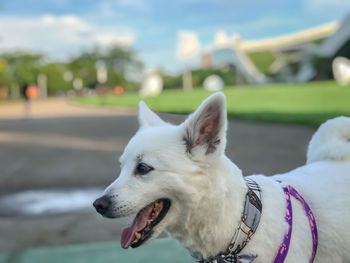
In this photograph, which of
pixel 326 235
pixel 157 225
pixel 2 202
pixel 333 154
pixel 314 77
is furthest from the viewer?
pixel 314 77

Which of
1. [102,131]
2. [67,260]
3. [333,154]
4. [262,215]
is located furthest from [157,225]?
[102,131]

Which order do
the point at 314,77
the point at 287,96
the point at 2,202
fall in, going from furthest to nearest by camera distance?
→ the point at 314,77, the point at 287,96, the point at 2,202

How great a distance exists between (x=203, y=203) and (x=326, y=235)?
621mm

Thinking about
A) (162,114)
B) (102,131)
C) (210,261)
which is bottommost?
(102,131)

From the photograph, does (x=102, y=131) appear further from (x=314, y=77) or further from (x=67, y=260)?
(x=314, y=77)

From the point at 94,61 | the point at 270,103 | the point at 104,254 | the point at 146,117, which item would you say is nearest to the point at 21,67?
the point at 94,61

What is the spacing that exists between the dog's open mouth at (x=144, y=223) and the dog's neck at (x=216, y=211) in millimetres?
97

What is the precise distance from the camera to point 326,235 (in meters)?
1.92

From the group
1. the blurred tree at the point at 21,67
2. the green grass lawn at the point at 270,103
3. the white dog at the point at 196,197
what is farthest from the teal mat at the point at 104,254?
the blurred tree at the point at 21,67

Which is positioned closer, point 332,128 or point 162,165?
point 162,165

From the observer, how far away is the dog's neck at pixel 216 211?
1.74 meters

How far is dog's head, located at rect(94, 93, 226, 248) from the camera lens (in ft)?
5.70

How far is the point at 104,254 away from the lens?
134 inches

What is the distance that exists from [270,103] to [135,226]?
13.7 meters
